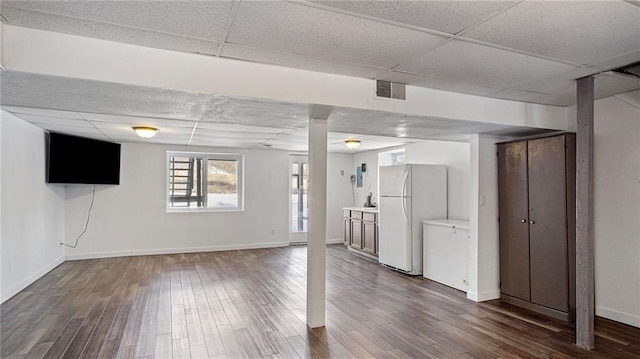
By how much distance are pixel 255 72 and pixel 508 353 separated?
9.94 ft

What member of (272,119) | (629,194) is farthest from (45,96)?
(629,194)

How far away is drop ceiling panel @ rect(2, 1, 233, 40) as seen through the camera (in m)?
1.83

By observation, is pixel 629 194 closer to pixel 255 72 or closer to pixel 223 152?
pixel 255 72

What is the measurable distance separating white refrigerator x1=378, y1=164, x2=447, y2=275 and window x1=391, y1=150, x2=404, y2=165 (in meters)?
1.64

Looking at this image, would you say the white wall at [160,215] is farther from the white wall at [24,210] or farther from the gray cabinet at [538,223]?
the gray cabinet at [538,223]

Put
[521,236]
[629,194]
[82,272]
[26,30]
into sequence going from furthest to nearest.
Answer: [82,272] < [521,236] < [629,194] < [26,30]

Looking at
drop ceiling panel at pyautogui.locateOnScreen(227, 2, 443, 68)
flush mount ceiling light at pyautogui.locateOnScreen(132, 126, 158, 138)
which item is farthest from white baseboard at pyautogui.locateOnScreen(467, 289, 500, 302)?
flush mount ceiling light at pyautogui.locateOnScreen(132, 126, 158, 138)

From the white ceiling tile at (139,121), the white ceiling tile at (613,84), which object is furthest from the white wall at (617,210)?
the white ceiling tile at (139,121)

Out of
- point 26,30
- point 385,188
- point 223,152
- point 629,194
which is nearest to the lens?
point 26,30

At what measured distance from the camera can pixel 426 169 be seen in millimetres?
5680

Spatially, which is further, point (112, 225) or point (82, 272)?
point (112, 225)

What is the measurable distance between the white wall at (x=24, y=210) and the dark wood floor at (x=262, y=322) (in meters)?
0.27

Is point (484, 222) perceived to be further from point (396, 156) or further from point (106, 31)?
point (106, 31)

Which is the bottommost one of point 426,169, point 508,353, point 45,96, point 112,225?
point 508,353
